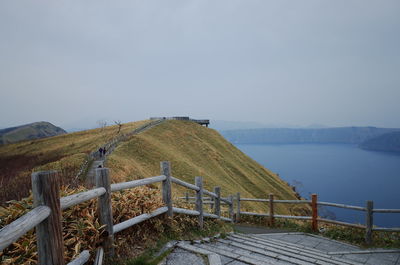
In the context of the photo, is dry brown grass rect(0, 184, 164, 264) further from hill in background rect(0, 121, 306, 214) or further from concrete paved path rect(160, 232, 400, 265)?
hill in background rect(0, 121, 306, 214)

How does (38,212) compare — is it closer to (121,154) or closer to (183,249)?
(183,249)

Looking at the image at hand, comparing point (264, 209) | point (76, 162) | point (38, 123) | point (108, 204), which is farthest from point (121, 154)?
point (38, 123)

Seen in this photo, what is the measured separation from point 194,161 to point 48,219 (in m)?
37.5

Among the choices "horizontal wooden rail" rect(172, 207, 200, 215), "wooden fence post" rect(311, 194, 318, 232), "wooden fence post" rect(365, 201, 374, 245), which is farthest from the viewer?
"wooden fence post" rect(311, 194, 318, 232)

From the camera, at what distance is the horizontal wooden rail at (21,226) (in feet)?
7.10

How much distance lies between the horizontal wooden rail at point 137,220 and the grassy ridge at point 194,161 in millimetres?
15678

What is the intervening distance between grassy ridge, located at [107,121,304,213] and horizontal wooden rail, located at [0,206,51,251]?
61.3 feet

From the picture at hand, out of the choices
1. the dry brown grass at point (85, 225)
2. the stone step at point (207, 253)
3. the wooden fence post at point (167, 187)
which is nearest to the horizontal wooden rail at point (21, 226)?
the dry brown grass at point (85, 225)

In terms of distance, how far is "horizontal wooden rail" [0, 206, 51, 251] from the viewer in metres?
2.17

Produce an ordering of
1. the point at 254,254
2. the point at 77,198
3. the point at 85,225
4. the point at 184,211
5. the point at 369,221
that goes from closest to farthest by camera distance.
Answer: the point at 77,198, the point at 85,225, the point at 254,254, the point at 184,211, the point at 369,221

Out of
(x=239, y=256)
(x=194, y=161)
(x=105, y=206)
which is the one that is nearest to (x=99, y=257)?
(x=105, y=206)

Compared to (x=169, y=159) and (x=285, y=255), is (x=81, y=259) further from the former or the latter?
(x=169, y=159)

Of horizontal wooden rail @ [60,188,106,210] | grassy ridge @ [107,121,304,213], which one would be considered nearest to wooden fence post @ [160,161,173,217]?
horizontal wooden rail @ [60,188,106,210]

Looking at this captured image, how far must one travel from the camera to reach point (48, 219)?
2.91m
